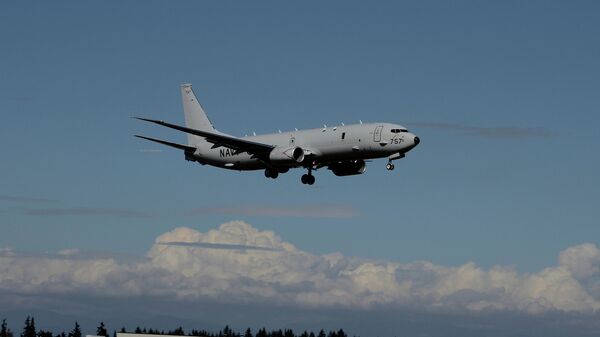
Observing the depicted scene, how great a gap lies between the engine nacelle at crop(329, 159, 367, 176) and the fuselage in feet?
13.2

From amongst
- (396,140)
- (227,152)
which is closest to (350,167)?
(396,140)

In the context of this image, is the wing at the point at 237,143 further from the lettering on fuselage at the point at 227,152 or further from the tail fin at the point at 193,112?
the tail fin at the point at 193,112

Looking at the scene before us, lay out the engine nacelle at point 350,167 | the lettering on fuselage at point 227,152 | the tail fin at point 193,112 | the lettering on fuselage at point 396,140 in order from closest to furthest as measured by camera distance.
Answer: the lettering on fuselage at point 396,140
the engine nacelle at point 350,167
the lettering on fuselage at point 227,152
the tail fin at point 193,112

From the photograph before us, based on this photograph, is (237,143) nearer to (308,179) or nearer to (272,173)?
(272,173)

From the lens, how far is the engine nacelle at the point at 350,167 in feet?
379

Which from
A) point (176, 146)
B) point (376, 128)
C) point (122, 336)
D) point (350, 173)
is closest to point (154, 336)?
point (122, 336)

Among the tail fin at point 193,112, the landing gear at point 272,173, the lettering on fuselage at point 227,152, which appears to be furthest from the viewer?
the tail fin at point 193,112

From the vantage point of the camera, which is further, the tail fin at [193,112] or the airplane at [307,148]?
the tail fin at [193,112]

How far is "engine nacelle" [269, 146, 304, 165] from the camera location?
11138cm

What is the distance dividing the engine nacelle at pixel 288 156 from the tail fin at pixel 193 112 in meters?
26.5

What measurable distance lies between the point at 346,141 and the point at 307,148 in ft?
15.6

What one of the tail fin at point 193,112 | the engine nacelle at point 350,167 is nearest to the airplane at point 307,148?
the engine nacelle at point 350,167

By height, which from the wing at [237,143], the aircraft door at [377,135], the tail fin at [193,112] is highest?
the tail fin at [193,112]

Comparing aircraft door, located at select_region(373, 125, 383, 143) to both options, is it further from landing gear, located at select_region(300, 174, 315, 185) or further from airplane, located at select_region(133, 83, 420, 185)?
landing gear, located at select_region(300, 174, 315, 185)
